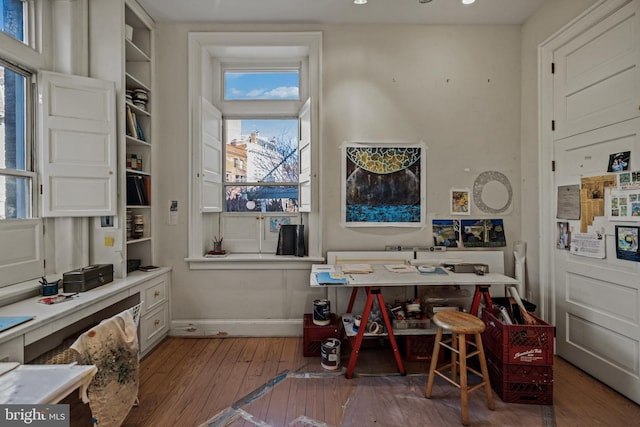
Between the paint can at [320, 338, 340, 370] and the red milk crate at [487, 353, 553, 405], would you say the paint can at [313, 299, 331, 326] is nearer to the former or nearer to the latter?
the paint can at [320, 338, 340, 370]

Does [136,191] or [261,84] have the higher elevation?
[261,84]

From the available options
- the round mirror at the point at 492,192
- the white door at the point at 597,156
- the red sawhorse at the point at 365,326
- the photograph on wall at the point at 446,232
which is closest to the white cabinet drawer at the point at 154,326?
the red sawhorse at the point at 365,326

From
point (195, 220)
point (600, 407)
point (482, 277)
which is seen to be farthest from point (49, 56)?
point (600, 407)

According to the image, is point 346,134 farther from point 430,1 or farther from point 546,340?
point 546,340

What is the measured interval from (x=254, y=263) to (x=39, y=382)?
1805 millimetres

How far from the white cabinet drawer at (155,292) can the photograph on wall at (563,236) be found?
3.59 meters

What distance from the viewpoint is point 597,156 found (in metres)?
2.17

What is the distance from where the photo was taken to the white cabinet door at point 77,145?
6.93ft

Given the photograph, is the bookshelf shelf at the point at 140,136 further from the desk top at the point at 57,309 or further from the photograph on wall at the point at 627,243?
the photograph on wall at the point at 627,243

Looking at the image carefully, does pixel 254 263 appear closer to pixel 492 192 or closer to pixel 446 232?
pixel 446 232

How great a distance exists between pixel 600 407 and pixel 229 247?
3.23 metres

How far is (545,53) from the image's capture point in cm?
258

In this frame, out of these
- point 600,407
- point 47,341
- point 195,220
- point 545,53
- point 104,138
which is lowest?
point 600,407

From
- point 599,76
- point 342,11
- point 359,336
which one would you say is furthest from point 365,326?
point 342,11
